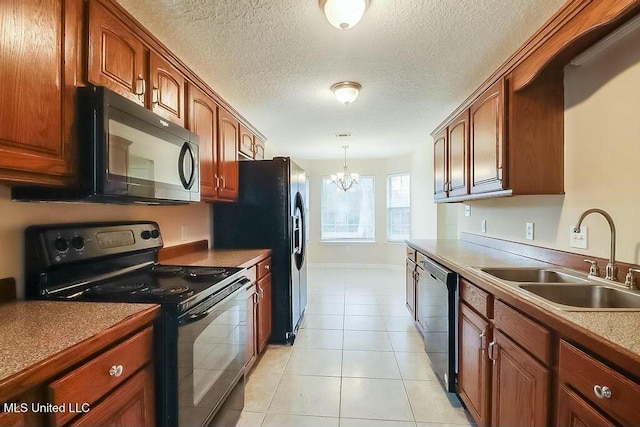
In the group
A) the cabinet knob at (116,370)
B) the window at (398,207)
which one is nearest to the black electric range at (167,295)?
the cabinet knob at (116,370)

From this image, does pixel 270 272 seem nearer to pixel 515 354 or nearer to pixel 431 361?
pixel 431 361

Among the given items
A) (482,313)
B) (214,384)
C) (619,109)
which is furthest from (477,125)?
(214,384)

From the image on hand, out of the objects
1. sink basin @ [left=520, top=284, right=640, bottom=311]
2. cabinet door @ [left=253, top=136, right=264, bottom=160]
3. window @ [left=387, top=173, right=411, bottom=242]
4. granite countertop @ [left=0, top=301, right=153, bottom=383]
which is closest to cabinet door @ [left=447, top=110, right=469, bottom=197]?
sink basin @ [left=520, top=284, right=640, bottom=311]

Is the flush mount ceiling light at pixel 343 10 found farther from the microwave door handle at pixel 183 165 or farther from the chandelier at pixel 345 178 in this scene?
the chandelier at pixel 345 178

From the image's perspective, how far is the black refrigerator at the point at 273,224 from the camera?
278cm

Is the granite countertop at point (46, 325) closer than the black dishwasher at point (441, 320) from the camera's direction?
Yes

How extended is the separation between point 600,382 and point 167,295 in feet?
4.91

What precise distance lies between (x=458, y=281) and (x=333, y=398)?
112cm

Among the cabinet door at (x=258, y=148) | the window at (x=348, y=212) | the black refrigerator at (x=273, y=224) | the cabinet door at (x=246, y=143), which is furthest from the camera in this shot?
the window at (x=348, y=212)

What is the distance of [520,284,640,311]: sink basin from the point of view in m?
1.29

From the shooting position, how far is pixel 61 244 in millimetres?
1375

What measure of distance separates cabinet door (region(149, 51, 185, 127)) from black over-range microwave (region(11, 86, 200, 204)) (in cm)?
20

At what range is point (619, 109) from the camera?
1448mm

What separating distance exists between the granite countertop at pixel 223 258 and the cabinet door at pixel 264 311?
0.73ft
